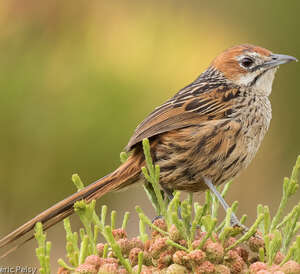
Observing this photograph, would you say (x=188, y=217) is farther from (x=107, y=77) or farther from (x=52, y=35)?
(x=52, y=35)

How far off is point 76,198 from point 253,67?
151cm

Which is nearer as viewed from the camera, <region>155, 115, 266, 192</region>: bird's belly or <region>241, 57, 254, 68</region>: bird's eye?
<region>155, 115, 266, 192</region>: bird's belly

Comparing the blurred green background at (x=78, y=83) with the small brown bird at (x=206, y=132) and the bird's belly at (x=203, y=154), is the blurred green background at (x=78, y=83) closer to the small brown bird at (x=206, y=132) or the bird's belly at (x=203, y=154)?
the small brown bird at (x=206, y=132)

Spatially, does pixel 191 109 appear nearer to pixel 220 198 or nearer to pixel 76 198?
pixel 220 198

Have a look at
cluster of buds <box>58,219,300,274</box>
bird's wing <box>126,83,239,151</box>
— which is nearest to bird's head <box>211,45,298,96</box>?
bird's wing <box>126,83,239,151</box>

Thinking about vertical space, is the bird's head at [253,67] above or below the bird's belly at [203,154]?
above

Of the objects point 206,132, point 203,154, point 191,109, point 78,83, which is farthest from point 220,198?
point 78,83

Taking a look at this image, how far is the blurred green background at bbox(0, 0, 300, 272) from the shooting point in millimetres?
4033

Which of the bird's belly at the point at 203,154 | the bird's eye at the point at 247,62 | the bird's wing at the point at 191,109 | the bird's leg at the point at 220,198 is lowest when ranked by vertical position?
the bird's leg at the point at 220,198

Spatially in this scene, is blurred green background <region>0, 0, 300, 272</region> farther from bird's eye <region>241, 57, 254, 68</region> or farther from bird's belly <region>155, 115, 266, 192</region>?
bird's belly <region>155, 115, 266, 192</region>

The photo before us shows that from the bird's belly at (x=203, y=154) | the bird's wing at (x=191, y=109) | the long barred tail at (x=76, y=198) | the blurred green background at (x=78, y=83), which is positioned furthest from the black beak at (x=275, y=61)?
the long barred tail at (x=76, y=198)

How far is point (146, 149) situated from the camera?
2166mm

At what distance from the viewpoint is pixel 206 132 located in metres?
3.23

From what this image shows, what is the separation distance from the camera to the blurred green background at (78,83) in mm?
4033
